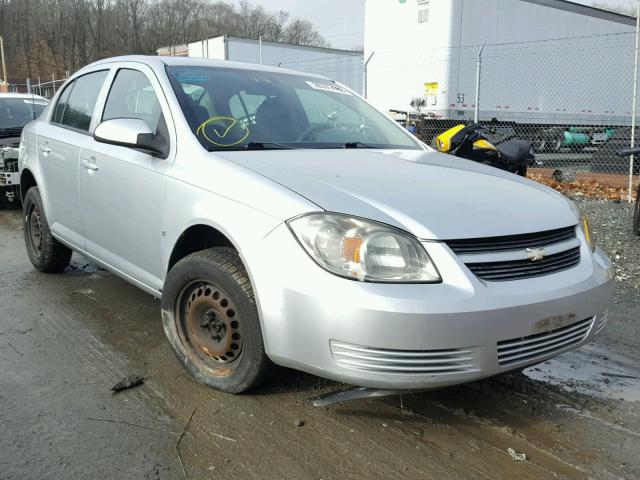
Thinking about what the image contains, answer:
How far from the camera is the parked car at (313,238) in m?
2.22

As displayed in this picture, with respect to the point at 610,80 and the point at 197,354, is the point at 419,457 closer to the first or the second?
the point at 197,354

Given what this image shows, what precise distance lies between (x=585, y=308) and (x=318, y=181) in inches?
51.2

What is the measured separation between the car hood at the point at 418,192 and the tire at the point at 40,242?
2513mm

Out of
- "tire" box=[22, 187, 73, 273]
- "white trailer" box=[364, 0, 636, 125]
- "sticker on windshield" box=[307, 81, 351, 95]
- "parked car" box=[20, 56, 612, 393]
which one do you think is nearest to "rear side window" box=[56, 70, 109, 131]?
"parked car" box=[20, 56, 612, 393]

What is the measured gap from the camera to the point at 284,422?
265 centimetres

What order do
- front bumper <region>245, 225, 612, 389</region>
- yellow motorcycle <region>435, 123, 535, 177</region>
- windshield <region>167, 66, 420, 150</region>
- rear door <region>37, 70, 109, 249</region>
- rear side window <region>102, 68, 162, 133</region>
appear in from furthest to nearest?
1. yellow motorcycle <region>435, 123, 535, 177</region>
2. rear door <region>37, 70, 109, 249</region>
3. rear side window <region>102, 68, 162, 133</region>
4. windshield <region>167, 66, 420, 150</region>
5. front bumper <region>245, 225, 612, 389</region>

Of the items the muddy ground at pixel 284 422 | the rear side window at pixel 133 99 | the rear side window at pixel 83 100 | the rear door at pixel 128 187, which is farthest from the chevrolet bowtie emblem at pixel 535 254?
the rear side window at pixel 83 100

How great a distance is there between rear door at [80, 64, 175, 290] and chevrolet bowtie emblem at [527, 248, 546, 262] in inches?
72.2

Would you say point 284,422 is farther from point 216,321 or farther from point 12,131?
point 12,131

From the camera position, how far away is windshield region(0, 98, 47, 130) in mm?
8984

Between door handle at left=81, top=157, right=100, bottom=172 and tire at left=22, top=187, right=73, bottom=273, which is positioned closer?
door handle at left=81, top=157, right=100, bottom=172

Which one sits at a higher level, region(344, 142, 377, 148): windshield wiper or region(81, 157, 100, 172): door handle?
region(344, 142, 377, 148): windshield wiper

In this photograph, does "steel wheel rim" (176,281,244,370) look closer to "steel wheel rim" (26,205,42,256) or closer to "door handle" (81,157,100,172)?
"door handle" (81,157,100,172)

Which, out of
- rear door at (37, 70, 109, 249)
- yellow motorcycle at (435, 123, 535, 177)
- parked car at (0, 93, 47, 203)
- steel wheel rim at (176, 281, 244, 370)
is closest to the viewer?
steel wheel rim at (176, 281, 244, 370)
